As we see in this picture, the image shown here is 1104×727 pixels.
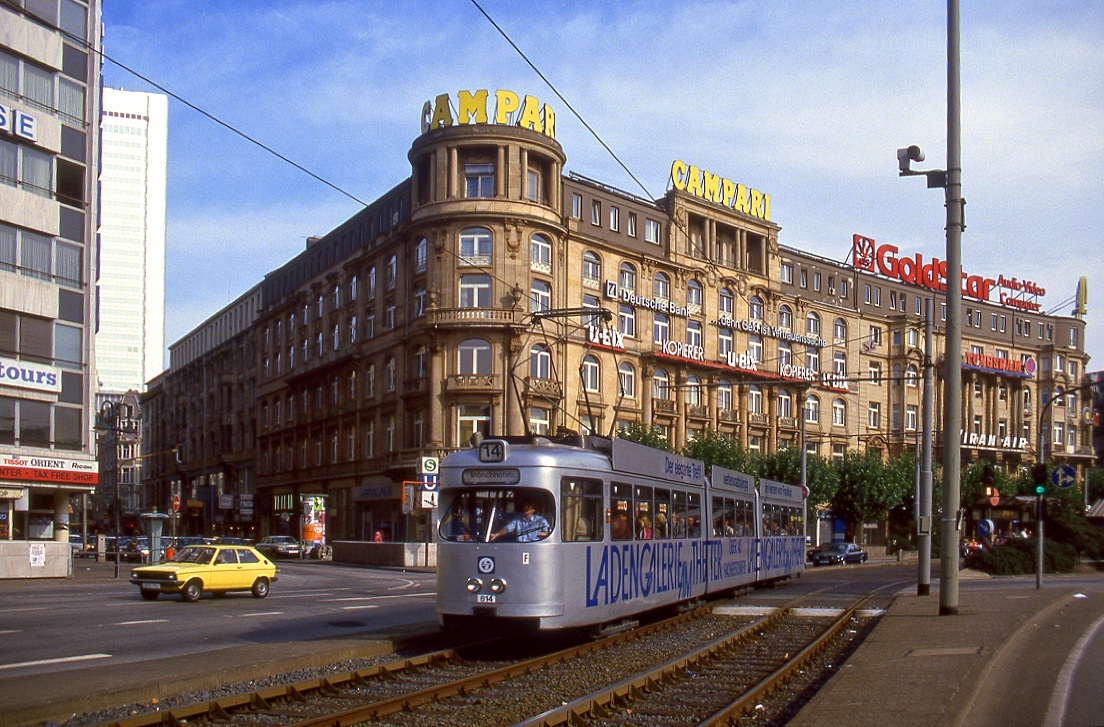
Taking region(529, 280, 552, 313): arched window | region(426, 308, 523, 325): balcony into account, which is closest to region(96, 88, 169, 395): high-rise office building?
region(426, 308, 523, 325): balcony

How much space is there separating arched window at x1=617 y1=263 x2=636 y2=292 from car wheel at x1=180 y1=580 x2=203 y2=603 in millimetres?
35979

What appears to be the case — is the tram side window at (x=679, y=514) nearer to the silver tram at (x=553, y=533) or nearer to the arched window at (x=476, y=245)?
the silver tram at (x=553, y=533)

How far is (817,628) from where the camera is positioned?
1953cm

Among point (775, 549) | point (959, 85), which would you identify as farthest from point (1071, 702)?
point (775, 549)

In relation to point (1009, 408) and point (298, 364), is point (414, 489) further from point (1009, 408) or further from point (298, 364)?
point (1009, 408)

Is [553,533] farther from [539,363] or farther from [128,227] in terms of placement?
[128,227]

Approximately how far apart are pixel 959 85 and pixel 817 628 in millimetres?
9420

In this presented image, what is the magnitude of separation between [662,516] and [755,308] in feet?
165

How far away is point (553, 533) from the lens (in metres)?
15.0

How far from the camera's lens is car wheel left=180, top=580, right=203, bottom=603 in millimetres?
26641

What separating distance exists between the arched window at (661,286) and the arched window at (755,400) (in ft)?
30.6

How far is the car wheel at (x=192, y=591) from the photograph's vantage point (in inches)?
1049

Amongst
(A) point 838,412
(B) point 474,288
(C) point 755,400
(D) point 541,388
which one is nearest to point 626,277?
(B) point 474,288

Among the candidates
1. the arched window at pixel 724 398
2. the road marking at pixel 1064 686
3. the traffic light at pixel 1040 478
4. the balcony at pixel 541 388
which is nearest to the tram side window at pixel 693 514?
the road marking at pixel 1064 686
